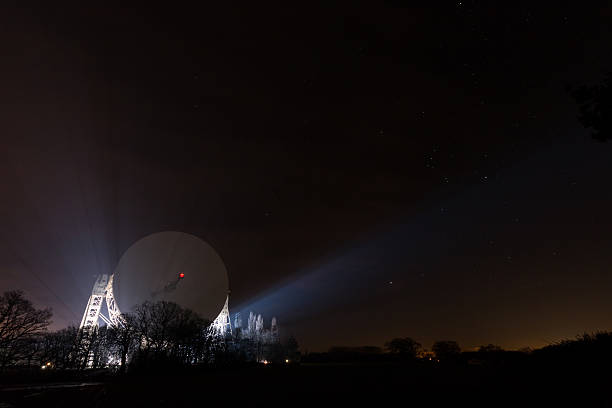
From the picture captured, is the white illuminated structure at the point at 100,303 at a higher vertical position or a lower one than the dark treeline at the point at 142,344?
higher

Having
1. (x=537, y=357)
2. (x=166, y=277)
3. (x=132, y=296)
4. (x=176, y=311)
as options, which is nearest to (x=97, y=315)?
(x=132, y=296)

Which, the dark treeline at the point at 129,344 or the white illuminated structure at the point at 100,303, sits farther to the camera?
the white illuminated structure at the point at 100,303

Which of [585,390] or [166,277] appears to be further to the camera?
[166,277]

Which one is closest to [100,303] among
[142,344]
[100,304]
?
[100,304]

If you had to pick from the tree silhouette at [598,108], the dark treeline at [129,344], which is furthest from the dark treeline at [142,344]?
the tree silhouette at [598,108]

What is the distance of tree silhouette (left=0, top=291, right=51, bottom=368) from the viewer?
4319cm

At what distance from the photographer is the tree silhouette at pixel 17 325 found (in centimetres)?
4319

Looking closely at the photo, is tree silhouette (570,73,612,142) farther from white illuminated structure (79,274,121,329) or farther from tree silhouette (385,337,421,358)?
tree silhouette (385,337,421,358)

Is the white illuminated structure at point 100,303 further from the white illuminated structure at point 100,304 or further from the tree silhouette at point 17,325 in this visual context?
the tree silhouette at point 17,325

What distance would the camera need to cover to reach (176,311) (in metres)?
76.5

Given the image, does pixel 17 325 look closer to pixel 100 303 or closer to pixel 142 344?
pixel 142 344

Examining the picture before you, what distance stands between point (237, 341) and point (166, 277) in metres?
32.8

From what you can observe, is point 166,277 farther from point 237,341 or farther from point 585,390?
point 585,390

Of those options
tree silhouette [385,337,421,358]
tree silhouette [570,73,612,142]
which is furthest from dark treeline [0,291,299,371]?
tree silhouette [385,337,421,358]
